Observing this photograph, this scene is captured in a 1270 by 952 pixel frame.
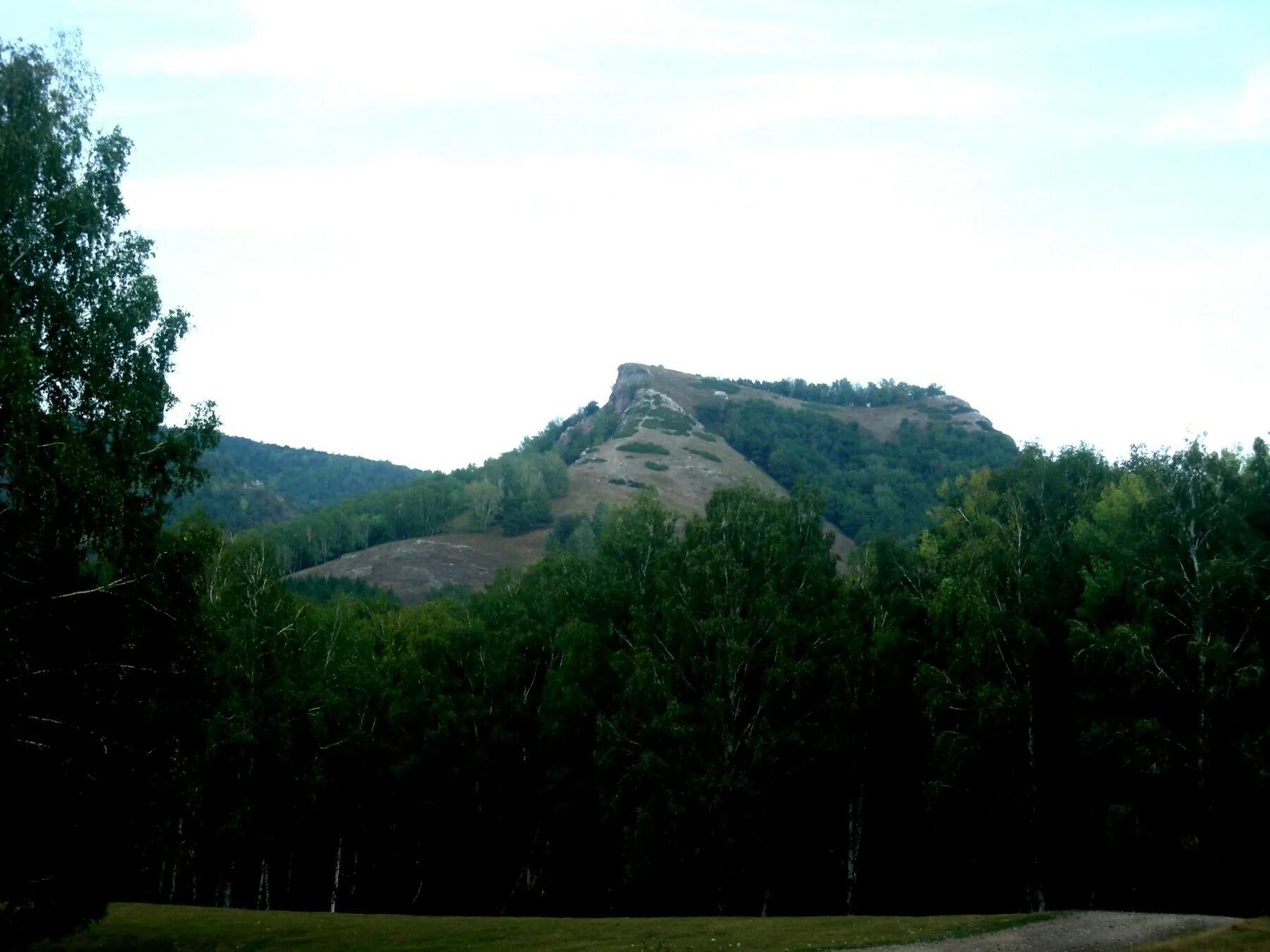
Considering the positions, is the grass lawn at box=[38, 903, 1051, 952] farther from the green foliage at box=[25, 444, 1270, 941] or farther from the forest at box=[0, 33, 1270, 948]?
the green foliage at box=[25, 444, 1270, 941]

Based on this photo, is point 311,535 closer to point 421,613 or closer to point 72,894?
point 421,613

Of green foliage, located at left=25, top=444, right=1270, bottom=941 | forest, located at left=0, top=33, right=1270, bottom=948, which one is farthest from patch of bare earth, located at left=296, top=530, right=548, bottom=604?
green foliage, located at left=25, top=444, right=1270, bottom=941

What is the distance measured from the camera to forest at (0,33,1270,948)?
22.0m

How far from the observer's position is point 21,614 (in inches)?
788

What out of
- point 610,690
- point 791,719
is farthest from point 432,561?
point 791,719

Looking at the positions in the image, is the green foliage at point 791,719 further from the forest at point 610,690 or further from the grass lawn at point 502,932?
the grass lawn at point 502,932

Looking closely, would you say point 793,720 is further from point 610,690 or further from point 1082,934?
point 1082,934

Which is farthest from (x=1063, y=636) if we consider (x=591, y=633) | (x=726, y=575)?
(x=591, y=633)

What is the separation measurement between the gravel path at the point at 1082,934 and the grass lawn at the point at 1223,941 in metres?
0.46

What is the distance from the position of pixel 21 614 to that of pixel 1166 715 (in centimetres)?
3561

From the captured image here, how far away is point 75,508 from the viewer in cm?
1975

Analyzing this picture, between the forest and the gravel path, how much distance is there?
7.83 metres

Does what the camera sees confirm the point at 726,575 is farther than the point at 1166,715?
Yes

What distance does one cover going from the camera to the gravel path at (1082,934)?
25.3 metres
